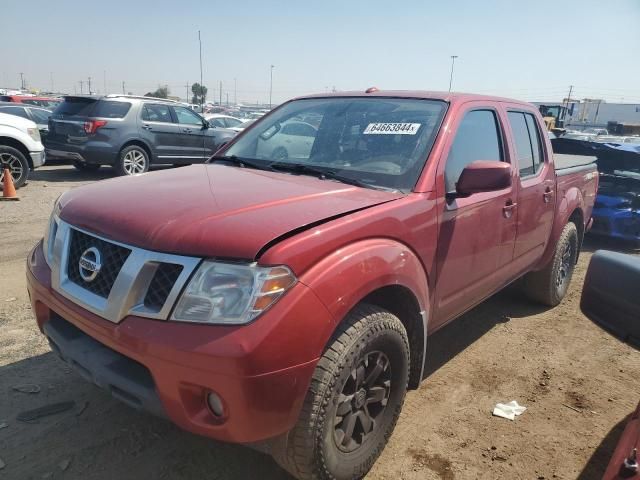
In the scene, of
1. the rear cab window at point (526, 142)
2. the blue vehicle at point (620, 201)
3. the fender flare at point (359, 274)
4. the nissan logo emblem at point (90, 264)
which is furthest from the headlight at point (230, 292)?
the blue vehicle at point (620, 201)

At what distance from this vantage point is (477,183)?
2762 millimetres

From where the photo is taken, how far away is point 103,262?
6.89 feet

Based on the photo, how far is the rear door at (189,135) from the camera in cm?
1205

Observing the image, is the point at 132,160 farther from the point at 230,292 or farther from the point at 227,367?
the point at 227,367

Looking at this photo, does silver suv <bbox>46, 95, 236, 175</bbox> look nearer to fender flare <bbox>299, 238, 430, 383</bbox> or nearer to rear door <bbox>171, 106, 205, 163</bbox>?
rear door <bbox>171, 106, 205, 163</bbox>

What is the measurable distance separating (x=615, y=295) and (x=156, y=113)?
37.9 ft

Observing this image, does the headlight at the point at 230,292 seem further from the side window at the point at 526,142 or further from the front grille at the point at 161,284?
the side window at the point at 526,142

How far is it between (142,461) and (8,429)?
31.3 inches

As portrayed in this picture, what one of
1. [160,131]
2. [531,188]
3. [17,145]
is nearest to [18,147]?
[17,145]

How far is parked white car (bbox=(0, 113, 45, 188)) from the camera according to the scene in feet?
29.3

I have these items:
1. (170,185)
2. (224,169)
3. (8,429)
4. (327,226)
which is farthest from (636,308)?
(8,429)

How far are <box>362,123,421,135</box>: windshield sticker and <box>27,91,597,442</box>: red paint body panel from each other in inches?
7.1

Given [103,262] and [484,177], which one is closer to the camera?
[103,262]

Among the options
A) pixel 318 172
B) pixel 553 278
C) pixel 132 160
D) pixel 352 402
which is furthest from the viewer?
pixel 132 160
